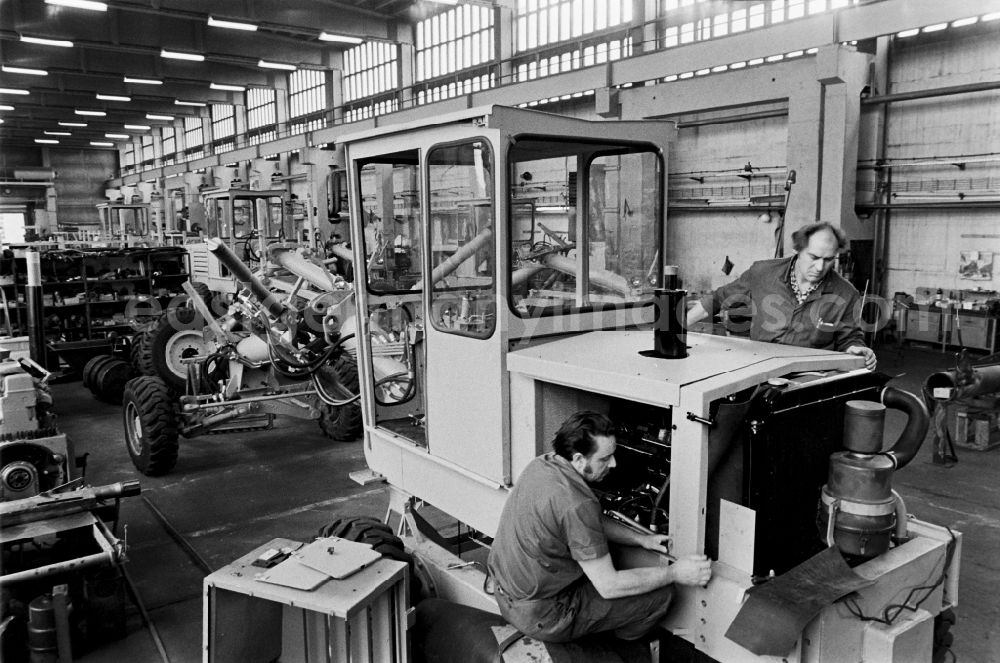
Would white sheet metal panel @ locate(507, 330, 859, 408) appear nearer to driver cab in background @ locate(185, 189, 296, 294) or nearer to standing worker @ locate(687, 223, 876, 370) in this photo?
standing worker @ locate(687, 223, 876, 370)

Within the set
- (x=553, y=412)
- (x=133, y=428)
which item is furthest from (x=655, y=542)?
(x=133, y=428)

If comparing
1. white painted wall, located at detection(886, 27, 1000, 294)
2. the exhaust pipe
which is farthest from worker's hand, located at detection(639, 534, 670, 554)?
white painted wall, located at detection(886, 27, 1000, 294)

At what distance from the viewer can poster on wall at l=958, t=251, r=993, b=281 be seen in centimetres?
1050

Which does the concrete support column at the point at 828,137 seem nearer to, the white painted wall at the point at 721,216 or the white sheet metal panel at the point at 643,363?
Answer: the white painted wall at the point at 721,216

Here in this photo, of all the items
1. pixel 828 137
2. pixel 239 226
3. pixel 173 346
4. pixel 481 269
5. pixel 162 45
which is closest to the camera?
pixel 481 269

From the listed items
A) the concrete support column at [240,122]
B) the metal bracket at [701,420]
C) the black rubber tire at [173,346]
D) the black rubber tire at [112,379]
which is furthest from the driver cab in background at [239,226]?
the concrete support column at [240,122]

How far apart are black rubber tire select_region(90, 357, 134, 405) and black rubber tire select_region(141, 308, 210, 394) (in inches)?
42.2

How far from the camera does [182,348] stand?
26.3 ft

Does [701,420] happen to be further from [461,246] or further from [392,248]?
[392,248]

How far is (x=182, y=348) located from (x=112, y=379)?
1571mm

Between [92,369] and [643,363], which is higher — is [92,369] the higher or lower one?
the lower one

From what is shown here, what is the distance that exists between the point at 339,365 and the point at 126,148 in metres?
36.5

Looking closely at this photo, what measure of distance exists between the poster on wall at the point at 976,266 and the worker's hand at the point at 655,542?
33.2 ft

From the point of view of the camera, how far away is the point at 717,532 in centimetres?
243
